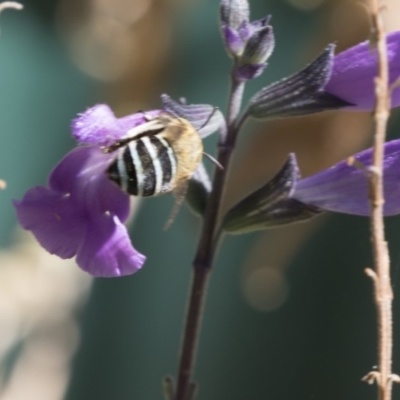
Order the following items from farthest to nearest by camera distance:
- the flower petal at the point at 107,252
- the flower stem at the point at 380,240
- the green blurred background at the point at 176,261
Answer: the green blurred background at the point at 176,261 < the flower petal at the point at 107,252 < the flower stem at the point at 380,240

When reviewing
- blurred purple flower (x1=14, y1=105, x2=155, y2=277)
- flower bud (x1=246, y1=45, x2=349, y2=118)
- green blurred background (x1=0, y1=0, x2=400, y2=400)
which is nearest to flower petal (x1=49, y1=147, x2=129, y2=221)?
blurred purple flower (x1=14, y1=105, x2=155, y2=277)

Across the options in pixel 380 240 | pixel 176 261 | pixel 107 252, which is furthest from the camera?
pixel 176 261

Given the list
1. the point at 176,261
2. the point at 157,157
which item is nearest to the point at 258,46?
the point at 157,157

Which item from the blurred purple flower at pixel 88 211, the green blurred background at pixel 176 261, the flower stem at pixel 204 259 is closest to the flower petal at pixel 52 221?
the blurred purple flower at pixel 88 211

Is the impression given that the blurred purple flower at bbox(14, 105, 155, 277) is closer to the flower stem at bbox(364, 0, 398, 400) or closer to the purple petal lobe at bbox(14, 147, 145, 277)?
the purple petal lobe at bbox(14, 147, 145, 277)

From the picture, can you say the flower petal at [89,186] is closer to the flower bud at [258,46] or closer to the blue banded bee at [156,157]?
the blue banded bee at [156,157]

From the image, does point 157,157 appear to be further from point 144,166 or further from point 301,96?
point 301,96
